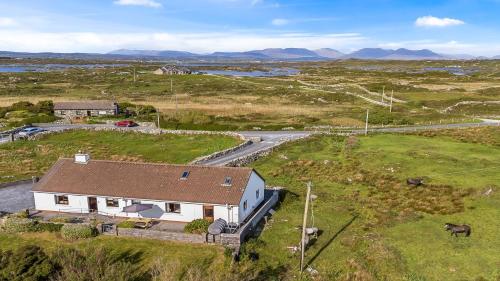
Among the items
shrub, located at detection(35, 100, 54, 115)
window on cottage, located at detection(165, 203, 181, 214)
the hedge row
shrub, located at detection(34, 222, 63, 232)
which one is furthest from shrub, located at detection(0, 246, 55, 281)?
shrub, located at detection(35, 100, 54, 115)

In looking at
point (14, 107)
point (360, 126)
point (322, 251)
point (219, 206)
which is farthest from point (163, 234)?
point (14, 107)

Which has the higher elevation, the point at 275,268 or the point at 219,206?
the point at 219,206

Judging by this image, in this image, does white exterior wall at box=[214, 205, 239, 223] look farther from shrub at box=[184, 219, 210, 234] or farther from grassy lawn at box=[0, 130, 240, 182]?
grassy lawn at box=[0, 130, 240, 182]

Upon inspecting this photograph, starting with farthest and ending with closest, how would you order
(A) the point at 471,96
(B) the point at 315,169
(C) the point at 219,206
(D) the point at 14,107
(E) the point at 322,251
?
(A) the point at 471,96
(D) the point at 14,107
(B) the point at 315,169
(C) the point at 219,206
(E) the point at 322,251

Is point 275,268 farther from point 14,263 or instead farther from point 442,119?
point 442,119

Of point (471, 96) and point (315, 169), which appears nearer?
point (315, 169)

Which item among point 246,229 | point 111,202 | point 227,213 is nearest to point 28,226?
point 111,202
